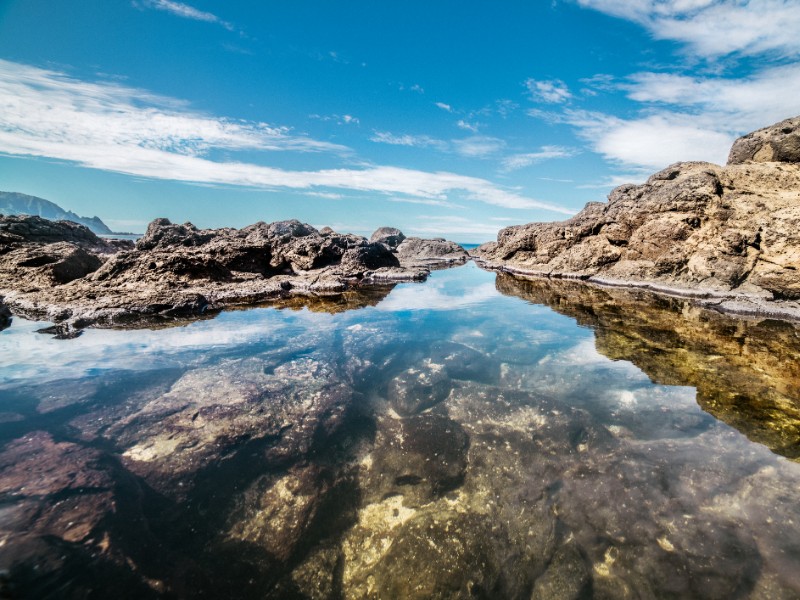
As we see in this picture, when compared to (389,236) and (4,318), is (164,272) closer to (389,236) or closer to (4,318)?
(4,318)

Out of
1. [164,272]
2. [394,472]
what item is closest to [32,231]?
[164,272]

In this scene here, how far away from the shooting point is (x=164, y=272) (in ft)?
48.9

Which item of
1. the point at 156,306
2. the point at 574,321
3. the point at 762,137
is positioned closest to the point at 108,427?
the point at 156,306

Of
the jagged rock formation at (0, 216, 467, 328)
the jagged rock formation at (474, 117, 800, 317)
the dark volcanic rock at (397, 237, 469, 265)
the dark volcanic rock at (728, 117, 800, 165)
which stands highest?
the dark volcanic rock at (728, 117, 800, 165)

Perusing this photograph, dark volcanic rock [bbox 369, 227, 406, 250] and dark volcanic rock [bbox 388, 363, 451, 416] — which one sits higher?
dark volcanic rock [bbox 369, 227, 406, 250]

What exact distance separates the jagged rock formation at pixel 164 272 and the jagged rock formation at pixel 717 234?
13578 millimetres

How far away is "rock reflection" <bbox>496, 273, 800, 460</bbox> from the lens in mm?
5152

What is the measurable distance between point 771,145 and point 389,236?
4765cm

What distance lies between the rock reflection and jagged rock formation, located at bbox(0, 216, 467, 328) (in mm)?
12653

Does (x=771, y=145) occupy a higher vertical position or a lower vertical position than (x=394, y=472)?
higher

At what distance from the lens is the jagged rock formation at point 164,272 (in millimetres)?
10969

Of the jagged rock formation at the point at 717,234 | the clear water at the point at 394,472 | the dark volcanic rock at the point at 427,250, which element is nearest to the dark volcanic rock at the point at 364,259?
the jagged rock formation at the point at 717,234

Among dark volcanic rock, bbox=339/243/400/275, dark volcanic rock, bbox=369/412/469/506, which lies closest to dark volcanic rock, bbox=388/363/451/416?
dark volcanic rock, bbox=369/412/469/506

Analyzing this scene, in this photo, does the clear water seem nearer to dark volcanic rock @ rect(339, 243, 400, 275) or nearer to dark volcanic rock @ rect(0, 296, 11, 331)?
dark volcanic rock @ rect(0, 296, 11, 331)
